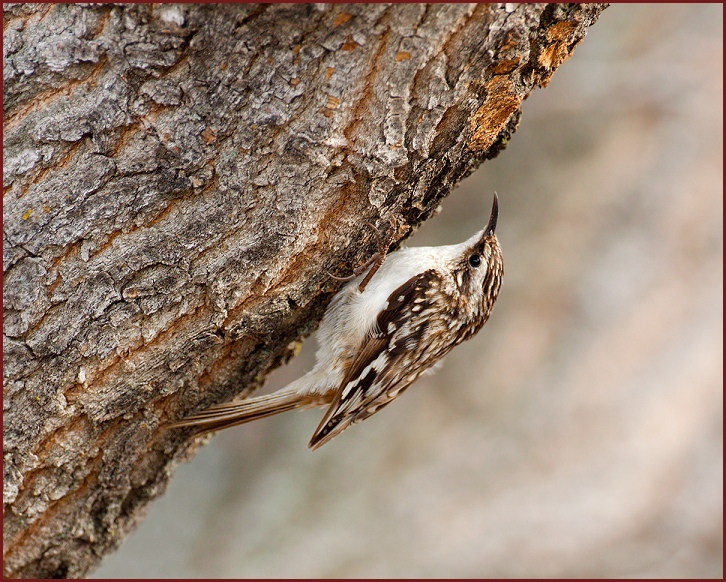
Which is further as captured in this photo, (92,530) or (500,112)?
(92,530)

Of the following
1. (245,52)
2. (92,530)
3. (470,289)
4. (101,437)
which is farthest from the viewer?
(470,289)

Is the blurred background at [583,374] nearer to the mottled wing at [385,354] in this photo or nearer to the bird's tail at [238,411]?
the mottled wing at [385,354]

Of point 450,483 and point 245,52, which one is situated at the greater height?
point 245,52

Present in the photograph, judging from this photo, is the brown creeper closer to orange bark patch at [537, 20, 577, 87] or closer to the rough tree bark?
the rough tree bark

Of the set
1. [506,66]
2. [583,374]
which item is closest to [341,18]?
[506,66]

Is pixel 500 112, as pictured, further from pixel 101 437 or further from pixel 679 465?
pixel 679 465

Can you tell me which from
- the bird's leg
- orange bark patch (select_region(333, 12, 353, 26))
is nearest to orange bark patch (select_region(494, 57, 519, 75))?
orange bark patch (select_region(333, 12, 353, 26))

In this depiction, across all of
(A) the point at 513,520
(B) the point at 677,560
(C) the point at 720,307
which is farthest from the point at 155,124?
(B) the point at 677,560
